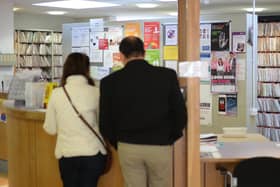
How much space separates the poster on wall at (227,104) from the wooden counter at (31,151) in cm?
304

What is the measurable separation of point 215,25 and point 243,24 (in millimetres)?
386

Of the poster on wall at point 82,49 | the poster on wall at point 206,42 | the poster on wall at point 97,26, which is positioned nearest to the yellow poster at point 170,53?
the poster on wall at point 206,42

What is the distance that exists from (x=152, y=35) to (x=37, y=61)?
5249 millimetres

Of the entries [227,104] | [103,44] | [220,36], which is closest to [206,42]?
[220,36]

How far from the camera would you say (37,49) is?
11.4 metres

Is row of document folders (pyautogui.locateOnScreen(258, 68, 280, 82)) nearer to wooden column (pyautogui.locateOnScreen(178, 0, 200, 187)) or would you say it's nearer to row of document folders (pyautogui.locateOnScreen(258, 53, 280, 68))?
row of document folders (pyautogui.locateOnScreen(258, 53, 280, 68))

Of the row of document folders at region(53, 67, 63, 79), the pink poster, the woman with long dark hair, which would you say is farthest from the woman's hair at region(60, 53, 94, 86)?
the row of document folders at region(53, 67, 63, 79)

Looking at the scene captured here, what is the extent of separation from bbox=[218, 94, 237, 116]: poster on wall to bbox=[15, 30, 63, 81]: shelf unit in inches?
224

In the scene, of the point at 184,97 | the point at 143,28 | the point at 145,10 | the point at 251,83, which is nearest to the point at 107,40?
the point at 143,28

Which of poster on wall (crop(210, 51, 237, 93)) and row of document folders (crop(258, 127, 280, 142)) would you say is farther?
row of document folders (crop(258, 127, 280, 142))

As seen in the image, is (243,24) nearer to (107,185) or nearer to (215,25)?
(215,25)

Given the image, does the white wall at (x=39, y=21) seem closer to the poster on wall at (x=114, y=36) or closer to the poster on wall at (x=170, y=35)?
the poster on wall at (x=114, y=36)

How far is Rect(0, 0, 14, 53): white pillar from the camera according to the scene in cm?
861

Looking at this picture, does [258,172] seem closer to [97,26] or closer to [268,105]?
[97,26]
